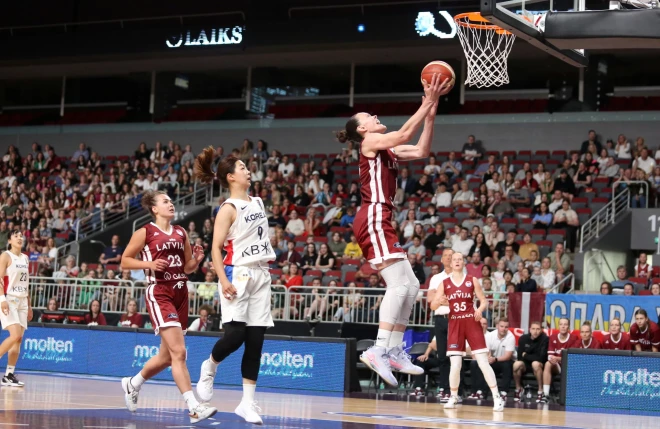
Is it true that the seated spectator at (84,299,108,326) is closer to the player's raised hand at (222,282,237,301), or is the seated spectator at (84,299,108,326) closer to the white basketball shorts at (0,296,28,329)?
the white basketball shorts at (0,296,28,329)

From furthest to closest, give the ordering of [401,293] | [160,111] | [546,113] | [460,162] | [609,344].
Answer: [160,111], [546,113], [460,162], [609,344], [401,293]

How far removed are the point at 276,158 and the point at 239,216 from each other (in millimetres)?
18448

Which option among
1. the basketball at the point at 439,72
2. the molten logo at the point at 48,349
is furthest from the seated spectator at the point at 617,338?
the molten logo at the point at 48,349

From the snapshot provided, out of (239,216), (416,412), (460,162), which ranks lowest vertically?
(416,412)

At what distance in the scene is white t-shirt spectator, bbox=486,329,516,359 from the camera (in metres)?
15.9

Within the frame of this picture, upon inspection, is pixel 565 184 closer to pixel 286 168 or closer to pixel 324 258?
pixel 324 258

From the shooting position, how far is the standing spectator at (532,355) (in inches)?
613

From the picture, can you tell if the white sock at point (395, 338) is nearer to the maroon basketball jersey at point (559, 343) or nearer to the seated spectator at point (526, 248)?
the maroon basketball jersey at point (559, 343)

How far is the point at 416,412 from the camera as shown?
1162cm

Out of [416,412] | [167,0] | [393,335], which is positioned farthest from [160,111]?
[393,335]

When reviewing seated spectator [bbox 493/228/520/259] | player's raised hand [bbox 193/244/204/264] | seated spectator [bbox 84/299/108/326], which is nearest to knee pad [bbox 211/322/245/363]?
player's raised hand [bbox 193/244/204/264]

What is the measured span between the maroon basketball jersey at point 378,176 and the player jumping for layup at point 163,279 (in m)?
2.17

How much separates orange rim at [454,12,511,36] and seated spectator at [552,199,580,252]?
9.11 metres

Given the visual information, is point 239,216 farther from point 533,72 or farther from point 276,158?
point 533,72
